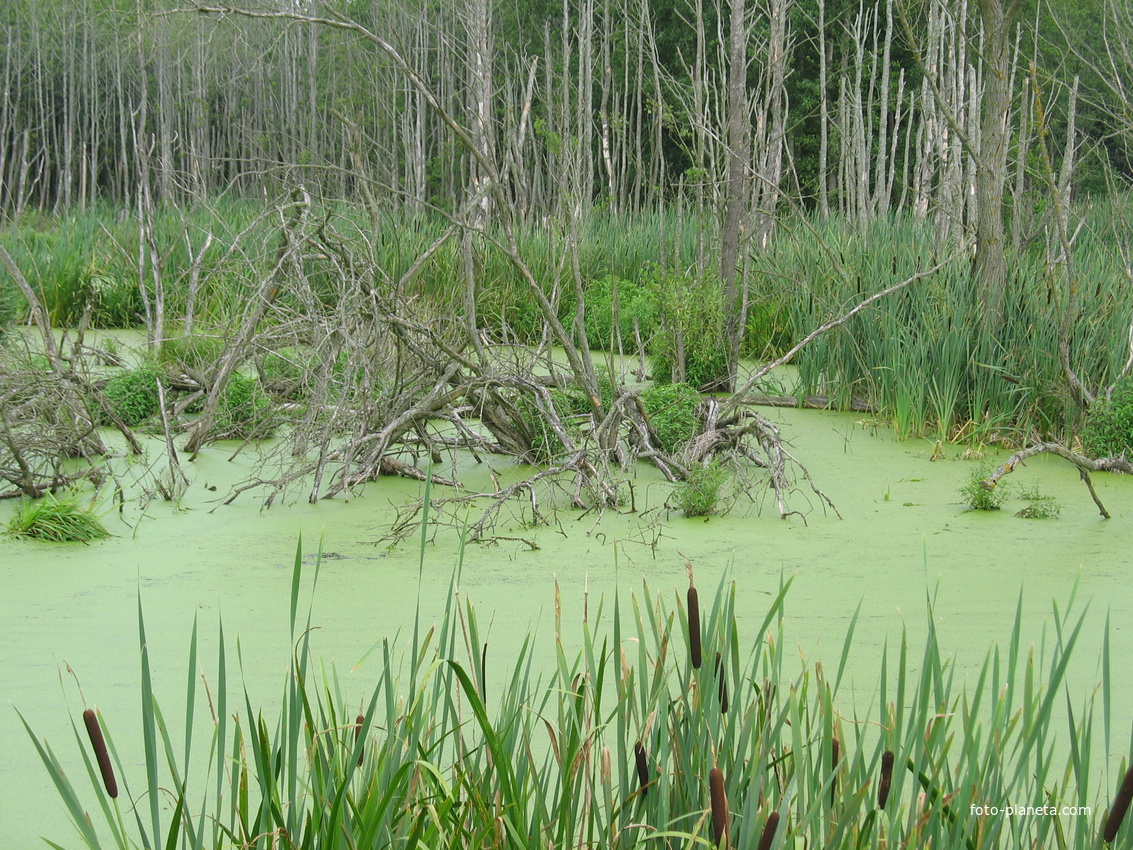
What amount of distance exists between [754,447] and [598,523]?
149 centimetres

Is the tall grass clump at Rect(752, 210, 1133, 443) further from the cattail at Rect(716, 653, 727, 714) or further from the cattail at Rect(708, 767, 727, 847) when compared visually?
the cattail at Rect(708, 767, 727, 847)

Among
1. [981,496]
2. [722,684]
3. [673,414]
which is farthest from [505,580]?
[673,414]

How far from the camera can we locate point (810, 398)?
6.00 m

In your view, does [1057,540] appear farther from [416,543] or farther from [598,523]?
[416,543]

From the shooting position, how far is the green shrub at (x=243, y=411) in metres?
4.99

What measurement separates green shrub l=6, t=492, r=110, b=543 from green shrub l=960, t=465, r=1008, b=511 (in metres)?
3.08

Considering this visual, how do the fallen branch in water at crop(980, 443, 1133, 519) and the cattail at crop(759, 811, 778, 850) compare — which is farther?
the fallen branch in water at crop(980, 443, 1133, 519)

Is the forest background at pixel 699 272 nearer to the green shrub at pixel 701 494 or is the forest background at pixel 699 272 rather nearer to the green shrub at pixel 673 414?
the green shrub at pixel 673 414

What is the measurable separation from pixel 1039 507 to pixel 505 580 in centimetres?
200

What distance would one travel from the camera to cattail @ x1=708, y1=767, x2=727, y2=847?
3.20 ft

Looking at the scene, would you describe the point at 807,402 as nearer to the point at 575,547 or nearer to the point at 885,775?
the point at 575,547

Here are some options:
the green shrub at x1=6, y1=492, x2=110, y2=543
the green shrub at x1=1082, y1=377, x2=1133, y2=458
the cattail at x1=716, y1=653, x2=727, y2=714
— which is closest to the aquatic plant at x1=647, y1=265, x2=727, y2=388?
the green shrub at x1=1082, y1=377, x2=1133, y2=458

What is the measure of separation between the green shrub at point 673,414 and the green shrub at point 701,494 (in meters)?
0.74

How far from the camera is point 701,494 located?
3.87 meters
